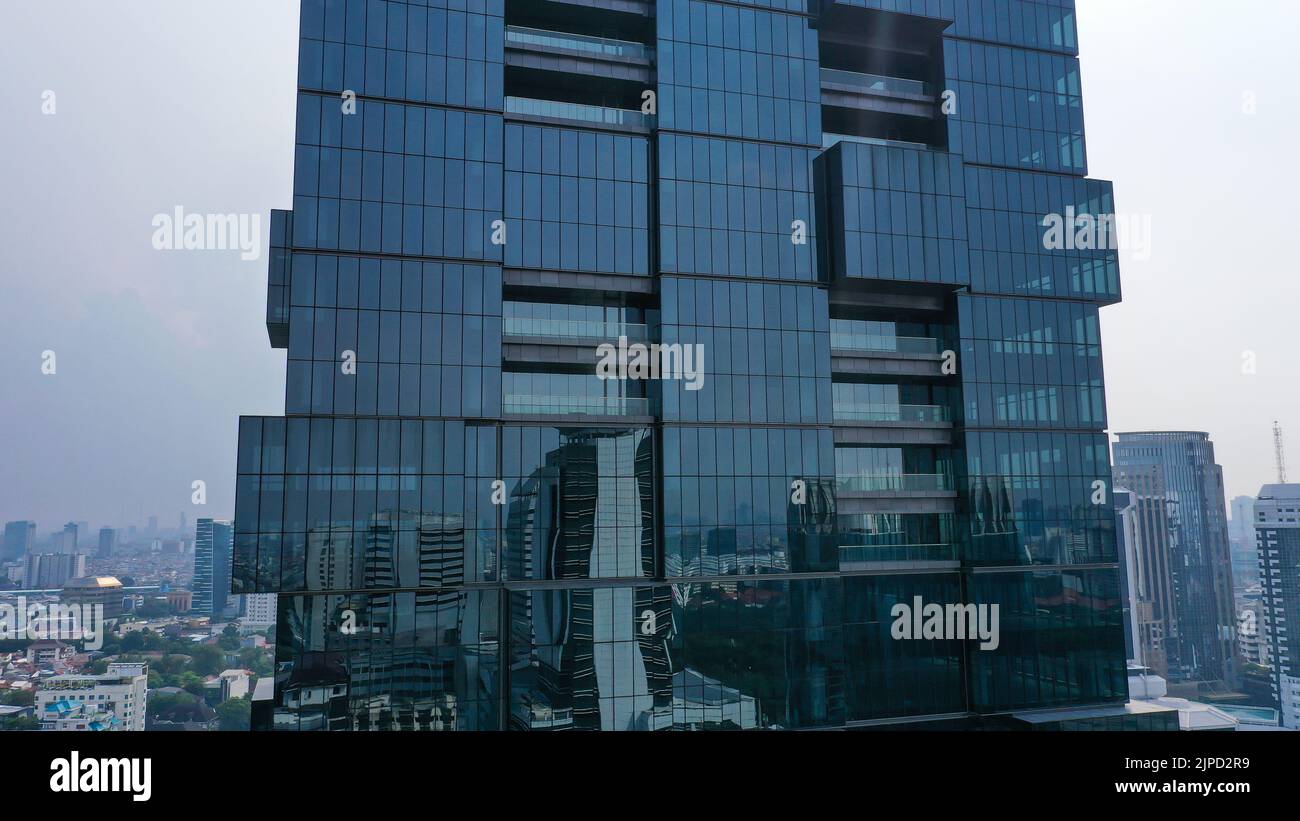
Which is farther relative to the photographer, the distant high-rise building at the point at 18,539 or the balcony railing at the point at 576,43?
the balcony railing at the point at 576,43

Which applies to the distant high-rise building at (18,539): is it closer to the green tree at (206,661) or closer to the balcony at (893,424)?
the green tree at (206,661)

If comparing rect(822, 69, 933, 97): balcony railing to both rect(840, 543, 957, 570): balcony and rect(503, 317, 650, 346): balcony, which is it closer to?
rect(503, 317, 650, 346): balcony

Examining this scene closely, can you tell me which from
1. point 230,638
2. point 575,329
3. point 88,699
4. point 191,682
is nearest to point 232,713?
point 191,682

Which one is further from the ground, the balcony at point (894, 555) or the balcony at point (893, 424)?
the balcony at point (893, 424)

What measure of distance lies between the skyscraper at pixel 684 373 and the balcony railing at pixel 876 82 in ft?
1.13

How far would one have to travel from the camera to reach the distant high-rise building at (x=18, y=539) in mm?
40875

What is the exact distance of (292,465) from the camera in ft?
117

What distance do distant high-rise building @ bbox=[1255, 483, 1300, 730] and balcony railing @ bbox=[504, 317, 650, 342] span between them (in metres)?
49.2

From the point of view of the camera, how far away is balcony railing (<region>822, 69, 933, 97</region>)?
48312 millimetres

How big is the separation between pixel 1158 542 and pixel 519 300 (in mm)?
72346

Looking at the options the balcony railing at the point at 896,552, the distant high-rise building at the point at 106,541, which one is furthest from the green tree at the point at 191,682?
the balcony railing at the point at 896,552

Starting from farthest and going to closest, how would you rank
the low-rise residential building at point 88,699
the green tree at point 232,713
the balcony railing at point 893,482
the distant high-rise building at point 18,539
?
1. the balcony railing at point 893,482
2. the green tree at point 232,713
3. the distant high-rise building at point 18,539
4. the low-rise residential building at point 88,699

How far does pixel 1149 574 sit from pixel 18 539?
314 feet
